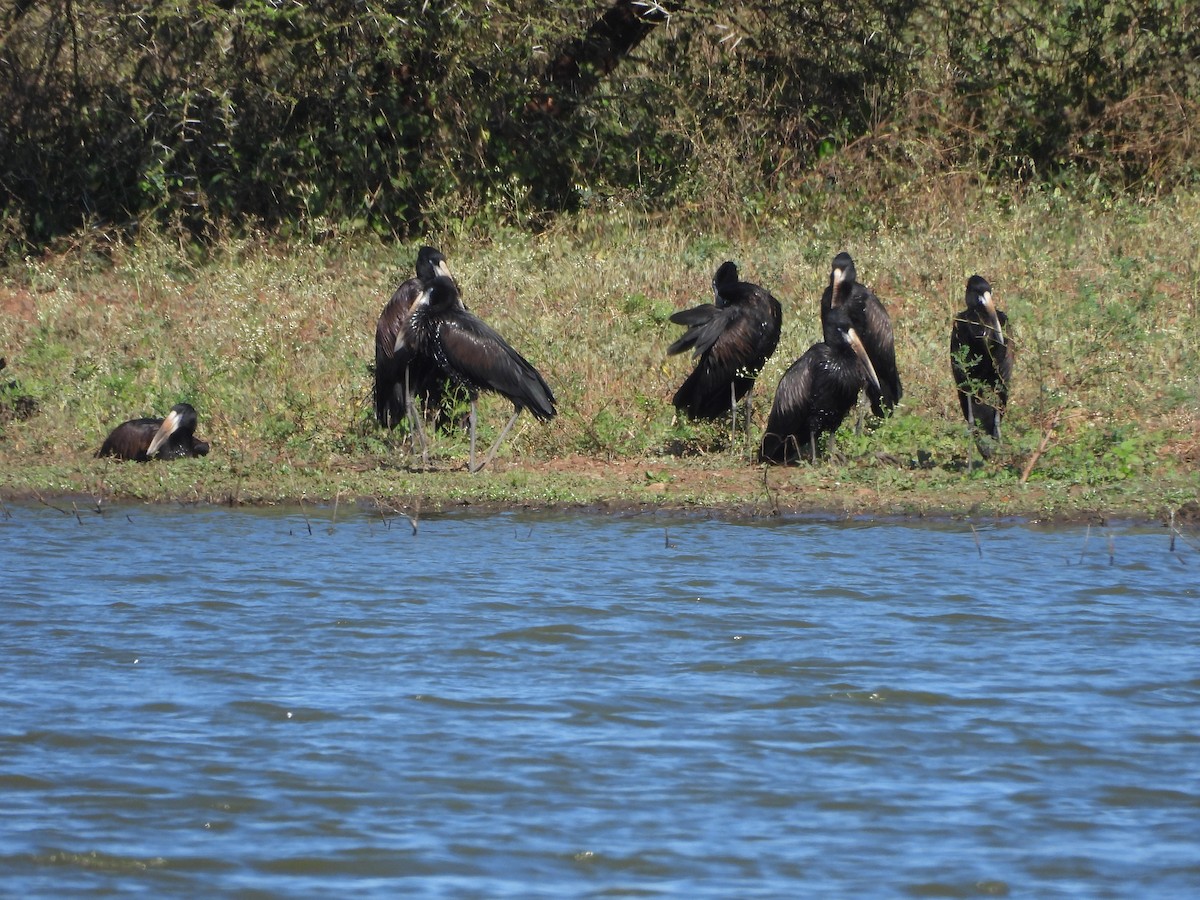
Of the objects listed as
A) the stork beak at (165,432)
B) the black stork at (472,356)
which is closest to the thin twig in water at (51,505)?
the stork beak at (165,432)

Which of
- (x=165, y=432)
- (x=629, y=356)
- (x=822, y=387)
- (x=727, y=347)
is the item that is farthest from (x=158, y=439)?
(x=822, y=387)

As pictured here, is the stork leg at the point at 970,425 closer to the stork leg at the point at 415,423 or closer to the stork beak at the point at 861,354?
the stork beak at the point at 861,354

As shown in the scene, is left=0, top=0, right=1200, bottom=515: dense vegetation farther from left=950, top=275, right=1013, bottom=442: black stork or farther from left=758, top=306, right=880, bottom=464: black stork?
left=758, top=306, right=880, bottom=464: black stork

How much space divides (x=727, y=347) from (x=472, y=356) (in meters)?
1.54

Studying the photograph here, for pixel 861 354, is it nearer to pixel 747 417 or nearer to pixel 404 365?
pixel 747 417

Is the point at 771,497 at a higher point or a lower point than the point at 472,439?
lower

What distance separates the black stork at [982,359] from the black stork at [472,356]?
7.98 feet

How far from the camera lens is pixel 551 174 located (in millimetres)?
15922

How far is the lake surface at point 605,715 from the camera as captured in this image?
14.6ft

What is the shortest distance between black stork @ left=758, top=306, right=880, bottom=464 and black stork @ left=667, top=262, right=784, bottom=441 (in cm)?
42

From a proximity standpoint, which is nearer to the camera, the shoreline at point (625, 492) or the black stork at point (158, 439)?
the shoreline at point (625, 492)

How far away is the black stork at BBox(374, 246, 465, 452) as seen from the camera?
1062cm

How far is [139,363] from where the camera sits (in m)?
12.6

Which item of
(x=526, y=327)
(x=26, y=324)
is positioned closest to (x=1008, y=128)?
(x=526, y=327)
